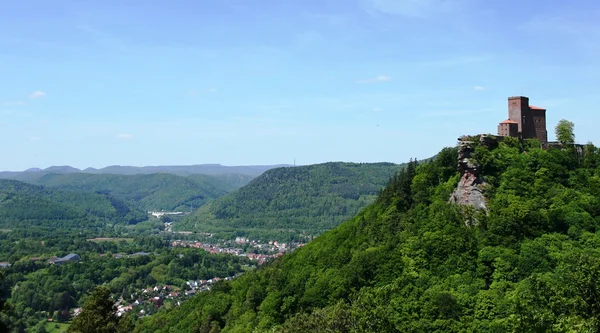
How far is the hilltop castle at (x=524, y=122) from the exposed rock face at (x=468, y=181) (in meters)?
4.98

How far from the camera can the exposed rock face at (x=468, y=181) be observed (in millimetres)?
53000

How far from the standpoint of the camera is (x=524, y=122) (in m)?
61.3

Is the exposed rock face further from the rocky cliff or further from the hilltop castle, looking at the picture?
the hilltop castle

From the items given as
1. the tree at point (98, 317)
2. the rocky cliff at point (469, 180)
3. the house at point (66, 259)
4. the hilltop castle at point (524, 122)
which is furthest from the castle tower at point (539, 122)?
the house at point (66, 259)

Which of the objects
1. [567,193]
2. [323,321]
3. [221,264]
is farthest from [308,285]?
[221,264]

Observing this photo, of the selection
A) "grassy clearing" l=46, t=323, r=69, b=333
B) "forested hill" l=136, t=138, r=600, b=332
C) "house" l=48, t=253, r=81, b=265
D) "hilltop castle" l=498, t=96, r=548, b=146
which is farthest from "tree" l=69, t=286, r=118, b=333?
"house" l=48, t=253, r=81, b=265

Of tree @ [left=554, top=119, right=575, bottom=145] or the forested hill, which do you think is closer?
the forested hill

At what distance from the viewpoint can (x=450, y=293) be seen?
43.8 metres

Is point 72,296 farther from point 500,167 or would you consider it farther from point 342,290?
point 500,167

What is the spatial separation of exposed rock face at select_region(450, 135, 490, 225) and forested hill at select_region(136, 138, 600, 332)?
2.33 feet

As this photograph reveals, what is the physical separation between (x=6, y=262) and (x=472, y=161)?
158m

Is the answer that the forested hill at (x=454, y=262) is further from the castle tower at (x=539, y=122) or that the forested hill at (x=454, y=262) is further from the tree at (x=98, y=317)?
the tree at (x=98, y=317)

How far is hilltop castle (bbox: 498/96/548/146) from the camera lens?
198 feet

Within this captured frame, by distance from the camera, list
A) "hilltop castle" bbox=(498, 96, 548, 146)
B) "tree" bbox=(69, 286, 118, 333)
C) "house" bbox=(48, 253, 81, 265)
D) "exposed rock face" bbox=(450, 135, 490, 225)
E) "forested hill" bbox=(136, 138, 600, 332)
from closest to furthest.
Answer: "forested hill" bbox=(136, 138, 600, 332)
"tree" bbox=(69, 286, 118, 333)
"exposed rock face" bbox=(450, 135, 490, 225)
"hilltop castle" bbox=(498, 96, 548, 146)
"house" bbox=(48, 253, 81, 265)
